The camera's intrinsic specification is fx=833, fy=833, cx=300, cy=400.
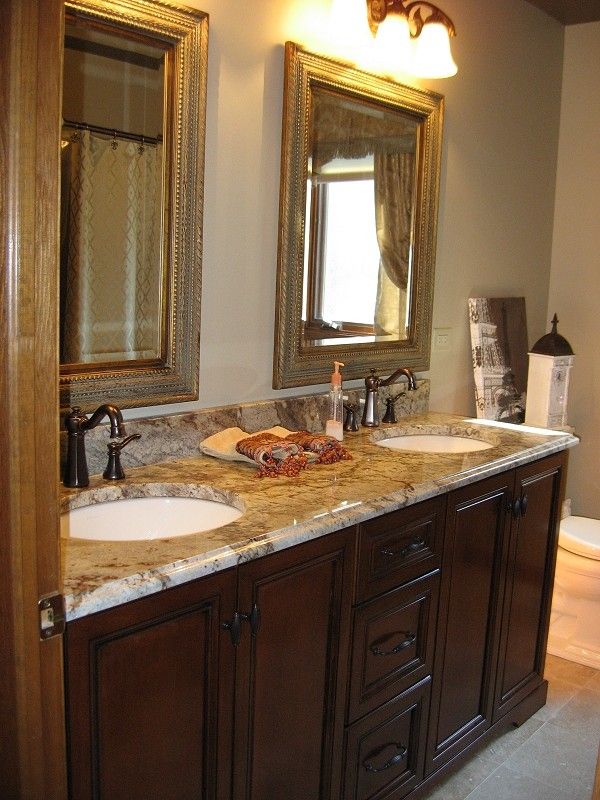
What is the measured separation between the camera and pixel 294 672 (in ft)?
5.32

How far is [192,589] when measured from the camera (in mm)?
1365

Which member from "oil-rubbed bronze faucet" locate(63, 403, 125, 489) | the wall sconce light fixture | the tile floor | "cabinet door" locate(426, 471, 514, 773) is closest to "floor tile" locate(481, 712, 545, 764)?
the tile floor

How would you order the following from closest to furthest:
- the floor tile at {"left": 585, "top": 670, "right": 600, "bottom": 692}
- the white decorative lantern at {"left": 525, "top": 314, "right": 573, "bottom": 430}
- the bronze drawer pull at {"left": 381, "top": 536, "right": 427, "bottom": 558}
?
the bronze drawer pull at {"left": 381, "top": 536, "right": 427, "bottom": 558}, the floor tile at {"left": 585, "top": 670, "right": 600, "bottom": 692}, the white decorative lantern at {"left": 525, "top": 314, "right": 573, "bottom": 430}

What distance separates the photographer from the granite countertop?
129cm

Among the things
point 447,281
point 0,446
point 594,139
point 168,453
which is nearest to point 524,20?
point 594,139

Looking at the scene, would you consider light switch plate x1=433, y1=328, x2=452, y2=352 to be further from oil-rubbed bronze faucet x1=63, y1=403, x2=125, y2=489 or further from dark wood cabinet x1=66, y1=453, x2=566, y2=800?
oil-rubbed bronze faucet x1=63, y1=403, x2=125, y2=489

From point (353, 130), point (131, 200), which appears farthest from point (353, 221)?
point (131, 200)

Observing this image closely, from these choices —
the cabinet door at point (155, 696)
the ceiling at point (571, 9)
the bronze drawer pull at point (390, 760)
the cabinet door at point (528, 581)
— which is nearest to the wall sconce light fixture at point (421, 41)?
the ceiling at point (571, 9)

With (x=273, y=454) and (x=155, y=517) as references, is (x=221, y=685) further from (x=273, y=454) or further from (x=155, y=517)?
(x=273, y=454)

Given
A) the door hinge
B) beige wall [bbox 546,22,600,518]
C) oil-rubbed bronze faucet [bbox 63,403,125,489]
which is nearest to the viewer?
the door hinge

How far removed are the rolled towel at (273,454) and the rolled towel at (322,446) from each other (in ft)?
0.17

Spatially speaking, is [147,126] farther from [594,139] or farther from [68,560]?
[594,139]

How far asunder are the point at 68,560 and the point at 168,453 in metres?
0.70

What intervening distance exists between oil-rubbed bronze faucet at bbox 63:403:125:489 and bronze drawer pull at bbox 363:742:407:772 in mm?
898
